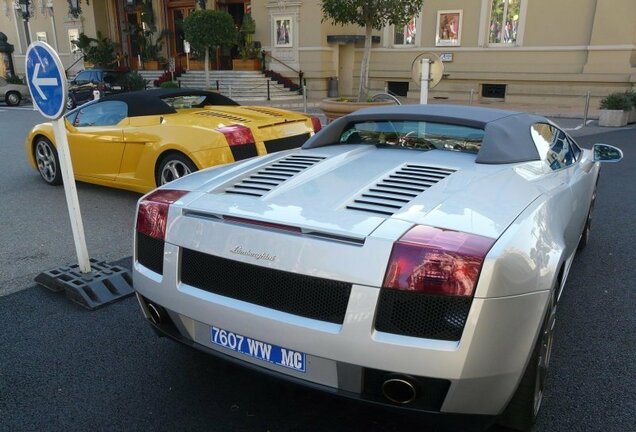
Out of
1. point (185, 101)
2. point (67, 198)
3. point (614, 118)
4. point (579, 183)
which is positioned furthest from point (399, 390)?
point (614, 118)

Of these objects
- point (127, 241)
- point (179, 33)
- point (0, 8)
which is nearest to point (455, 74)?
point (179, 33)

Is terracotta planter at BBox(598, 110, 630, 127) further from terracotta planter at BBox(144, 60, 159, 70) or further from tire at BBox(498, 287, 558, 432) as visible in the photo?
terracotta planter at BBox(144, 60, 159, 70)

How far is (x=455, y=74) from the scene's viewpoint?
835 inches

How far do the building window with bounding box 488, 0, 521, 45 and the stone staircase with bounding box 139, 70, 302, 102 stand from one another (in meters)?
8.31

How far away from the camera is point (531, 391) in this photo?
2203 millimetres

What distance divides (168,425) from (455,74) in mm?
21001

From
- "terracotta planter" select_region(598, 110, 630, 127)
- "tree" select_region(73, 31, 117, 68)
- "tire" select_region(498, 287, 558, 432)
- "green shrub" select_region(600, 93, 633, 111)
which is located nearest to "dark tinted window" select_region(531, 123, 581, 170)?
"tire" select_region(498, 287, 558, 432)

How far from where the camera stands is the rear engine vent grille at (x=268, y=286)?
1.95m

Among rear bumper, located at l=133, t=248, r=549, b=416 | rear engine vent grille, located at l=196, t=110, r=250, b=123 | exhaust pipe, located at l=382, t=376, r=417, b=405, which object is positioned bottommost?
exhaust pipe, located at l=382, t=376, r=417, b=405

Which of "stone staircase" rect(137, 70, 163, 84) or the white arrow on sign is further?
"stone staircase" rect(137, 70, 163, 84)

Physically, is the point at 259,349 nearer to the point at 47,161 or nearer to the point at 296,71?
the point at 47,161

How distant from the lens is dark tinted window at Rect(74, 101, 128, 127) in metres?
6.31

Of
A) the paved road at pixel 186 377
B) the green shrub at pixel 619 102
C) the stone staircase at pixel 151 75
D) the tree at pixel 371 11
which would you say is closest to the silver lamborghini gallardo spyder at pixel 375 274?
the paved road at pixel 186 377

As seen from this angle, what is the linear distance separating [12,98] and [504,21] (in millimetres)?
20760
